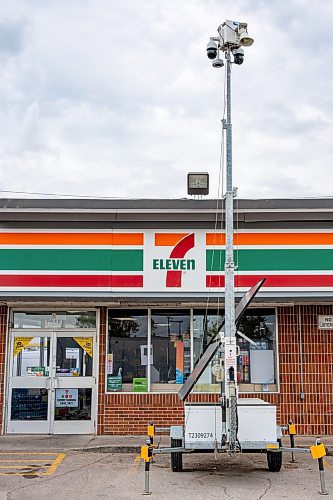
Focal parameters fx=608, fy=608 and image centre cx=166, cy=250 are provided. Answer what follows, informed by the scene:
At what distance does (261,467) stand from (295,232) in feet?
17.3

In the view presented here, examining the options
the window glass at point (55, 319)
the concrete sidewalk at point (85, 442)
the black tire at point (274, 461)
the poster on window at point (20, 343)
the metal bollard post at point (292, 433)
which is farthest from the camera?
the window glass at point (55, 319)

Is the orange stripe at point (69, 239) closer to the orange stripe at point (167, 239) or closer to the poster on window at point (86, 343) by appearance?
the orange stripe at point (167, 239)

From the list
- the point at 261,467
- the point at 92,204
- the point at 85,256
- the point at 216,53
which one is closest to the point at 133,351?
the point at 85,256

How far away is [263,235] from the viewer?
44.1 ft

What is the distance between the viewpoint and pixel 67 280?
521 inches

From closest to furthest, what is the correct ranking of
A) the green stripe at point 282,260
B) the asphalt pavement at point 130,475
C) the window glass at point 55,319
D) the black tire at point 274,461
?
the asphalt pavement at point 130,475, the black tire at point 274,461, the green stripe at point 282,260, the window glass at point 55,319

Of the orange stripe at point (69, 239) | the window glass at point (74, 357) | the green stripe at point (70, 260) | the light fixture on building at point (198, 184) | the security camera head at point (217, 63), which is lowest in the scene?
the window glass at point (74, 357)

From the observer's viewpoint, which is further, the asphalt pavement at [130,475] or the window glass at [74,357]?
the window glass at [74,357]

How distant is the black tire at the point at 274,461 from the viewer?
9.85m

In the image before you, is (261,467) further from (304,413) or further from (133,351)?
(133,351)

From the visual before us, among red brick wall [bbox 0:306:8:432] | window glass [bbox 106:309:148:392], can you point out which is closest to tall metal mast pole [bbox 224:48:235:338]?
window glass [bbox 106:309:148:392]

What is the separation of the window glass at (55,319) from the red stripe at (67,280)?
1.13 m

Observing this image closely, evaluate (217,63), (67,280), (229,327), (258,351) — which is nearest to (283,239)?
(258,351)

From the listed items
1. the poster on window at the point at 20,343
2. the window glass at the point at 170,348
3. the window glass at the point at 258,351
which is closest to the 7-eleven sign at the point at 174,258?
the window glass at the point at 170,348
